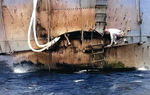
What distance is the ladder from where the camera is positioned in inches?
302

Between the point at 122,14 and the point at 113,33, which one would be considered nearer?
the point at 113,33

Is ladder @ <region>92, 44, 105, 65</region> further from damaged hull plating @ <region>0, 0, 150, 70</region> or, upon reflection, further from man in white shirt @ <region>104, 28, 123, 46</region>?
man in white shirt @ <region>104, 28, 123, 46</region>

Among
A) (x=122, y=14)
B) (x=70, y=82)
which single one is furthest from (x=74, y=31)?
(x=122, y=14)

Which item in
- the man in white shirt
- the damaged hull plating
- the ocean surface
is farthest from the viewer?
the man in white shirt

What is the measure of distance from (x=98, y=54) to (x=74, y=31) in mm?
1469

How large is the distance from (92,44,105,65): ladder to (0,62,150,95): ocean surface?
561 millimetres

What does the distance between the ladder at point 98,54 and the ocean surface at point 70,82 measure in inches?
22.1

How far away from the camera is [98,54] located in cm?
790

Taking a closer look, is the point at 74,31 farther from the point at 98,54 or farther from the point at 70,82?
the point at 70,82

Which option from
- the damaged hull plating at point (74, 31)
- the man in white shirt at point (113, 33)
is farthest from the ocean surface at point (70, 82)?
the man in white shirt at point (113, 33)

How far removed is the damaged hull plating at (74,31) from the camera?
7305mm

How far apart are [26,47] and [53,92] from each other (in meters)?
2.85

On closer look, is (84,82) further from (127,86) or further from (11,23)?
(11,23)

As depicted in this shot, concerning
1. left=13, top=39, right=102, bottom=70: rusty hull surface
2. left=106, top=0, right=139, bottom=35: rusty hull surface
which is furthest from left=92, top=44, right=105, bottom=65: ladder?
left=106, top=0, right=139, bottom=35: rusty hull surface
